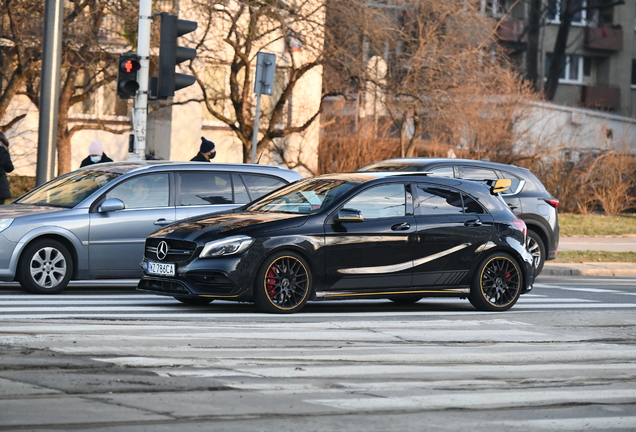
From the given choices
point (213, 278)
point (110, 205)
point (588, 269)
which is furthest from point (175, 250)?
point (588, 269)

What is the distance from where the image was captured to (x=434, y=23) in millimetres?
29984

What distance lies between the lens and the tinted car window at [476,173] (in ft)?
56.1

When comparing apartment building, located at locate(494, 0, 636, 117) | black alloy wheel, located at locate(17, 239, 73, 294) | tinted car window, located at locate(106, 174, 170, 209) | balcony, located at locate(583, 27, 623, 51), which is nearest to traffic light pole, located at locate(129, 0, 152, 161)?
tinted car window, located at locate(106, 174, 170, 209)

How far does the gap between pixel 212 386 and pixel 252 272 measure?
12.8ft

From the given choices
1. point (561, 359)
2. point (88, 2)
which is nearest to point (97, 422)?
point (561, 359)

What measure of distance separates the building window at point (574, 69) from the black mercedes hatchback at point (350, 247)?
49830 mm

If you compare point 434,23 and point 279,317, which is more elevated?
point 434,23

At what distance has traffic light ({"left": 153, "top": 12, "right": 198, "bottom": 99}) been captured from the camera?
17000 mm

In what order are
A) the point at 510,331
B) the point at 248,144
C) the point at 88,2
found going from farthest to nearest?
1. the point at 248,144
2. the point at 88,2
3. the point at 510,331

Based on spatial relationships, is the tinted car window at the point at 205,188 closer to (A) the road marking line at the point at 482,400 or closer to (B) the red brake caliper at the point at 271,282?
(B) the red brake caliper at the point at 271,282

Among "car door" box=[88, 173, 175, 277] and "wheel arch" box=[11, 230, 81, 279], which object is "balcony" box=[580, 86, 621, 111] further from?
"wheel arch" box=[11, 230, 81, 279]

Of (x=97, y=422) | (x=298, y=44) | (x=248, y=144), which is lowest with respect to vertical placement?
(x=97, y=422)

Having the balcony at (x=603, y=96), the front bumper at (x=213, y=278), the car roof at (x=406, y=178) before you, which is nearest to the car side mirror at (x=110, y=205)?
the front bumper at (x=213, y=278)

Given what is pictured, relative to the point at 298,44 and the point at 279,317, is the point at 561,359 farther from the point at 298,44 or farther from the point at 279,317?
the point at 298,44
